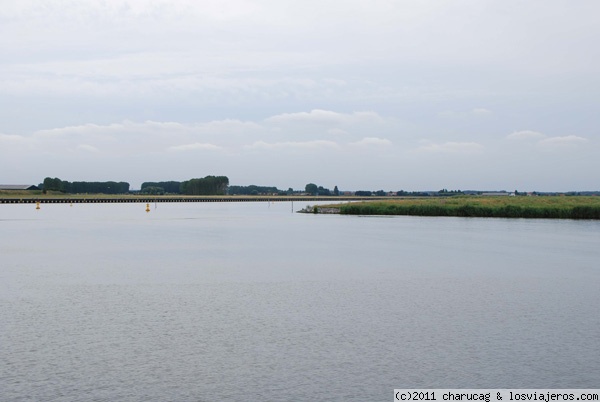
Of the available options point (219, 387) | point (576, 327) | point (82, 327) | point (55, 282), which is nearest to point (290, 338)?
point (219, 387)

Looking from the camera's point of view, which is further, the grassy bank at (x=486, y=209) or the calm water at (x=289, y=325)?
the grassy bank at (x=486, y=209)

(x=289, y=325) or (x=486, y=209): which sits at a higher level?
(x=486, y=209)

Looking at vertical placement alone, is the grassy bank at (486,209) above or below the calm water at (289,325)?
above

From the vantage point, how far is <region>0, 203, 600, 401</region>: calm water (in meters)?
13.5

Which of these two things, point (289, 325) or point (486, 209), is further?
point (486, 209)

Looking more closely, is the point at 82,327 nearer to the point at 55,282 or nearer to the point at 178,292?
the point at 178,292

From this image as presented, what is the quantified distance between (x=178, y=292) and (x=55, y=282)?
598 centimetres

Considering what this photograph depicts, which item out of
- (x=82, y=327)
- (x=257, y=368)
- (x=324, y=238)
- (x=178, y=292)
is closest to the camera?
(x=257, y=368)

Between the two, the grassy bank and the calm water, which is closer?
the calm water

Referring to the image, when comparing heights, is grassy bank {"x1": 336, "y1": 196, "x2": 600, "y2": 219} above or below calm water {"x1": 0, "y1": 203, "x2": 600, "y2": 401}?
above

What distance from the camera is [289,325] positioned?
1875 cm

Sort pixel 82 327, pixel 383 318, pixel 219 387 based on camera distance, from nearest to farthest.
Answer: pixel 219 387 → pixel 82 327 → pixel 383 318

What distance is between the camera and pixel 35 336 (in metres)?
17.0

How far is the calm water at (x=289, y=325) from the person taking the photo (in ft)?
44.3
